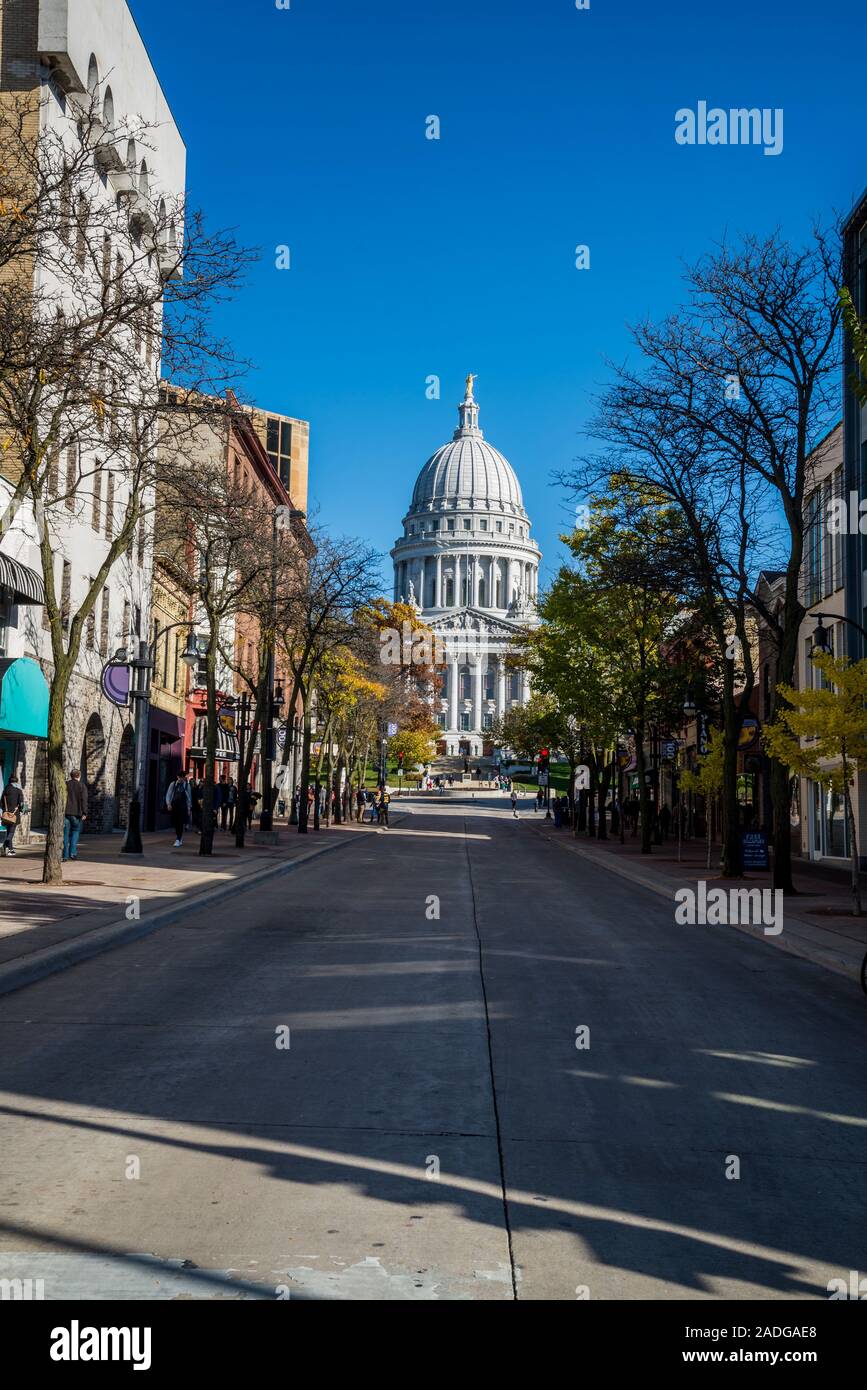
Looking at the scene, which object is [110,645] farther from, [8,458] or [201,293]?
[201,293]

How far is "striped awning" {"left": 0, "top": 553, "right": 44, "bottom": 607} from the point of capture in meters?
24.4

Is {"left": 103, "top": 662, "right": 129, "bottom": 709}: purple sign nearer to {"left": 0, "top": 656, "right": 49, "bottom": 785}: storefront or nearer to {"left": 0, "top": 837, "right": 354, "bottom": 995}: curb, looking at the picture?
{"left": 0, "top": 656, "right": 49, "bottom": 785}: storefront

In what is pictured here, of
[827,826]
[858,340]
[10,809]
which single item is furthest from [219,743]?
[858,340]

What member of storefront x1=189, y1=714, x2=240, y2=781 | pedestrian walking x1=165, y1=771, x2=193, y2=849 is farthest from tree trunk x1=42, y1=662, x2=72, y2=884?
storefront x1=189, y1=714, x2=240, y2=781

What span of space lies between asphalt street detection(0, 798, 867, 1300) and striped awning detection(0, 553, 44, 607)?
11.6 metres

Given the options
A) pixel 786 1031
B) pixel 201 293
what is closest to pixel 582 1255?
pixel 786 1031

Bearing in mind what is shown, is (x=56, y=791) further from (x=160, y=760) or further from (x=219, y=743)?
(x=219, y=743)

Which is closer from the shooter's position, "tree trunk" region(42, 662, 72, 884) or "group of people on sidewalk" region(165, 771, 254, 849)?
"tree trunk" region(42, 662, 72, 884)

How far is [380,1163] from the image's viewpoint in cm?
648

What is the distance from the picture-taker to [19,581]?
2552 centimetres

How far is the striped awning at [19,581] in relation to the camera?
961 inches

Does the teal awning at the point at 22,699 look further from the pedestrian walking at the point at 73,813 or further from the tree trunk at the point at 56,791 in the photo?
the tree trunk at the point at 56,791

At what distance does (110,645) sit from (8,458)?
12.0m

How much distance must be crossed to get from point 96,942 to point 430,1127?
26.9 feet
